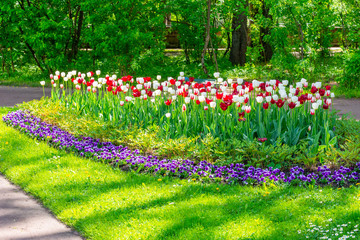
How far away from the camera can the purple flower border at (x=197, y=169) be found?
4941 millimetres

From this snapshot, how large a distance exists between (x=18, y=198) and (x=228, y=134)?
2.70 meters

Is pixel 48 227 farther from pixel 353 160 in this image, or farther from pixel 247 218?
pixel 353 160

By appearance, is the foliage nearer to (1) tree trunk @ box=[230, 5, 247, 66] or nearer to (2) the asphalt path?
(2) the asphalt path

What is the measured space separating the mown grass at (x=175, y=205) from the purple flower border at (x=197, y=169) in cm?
18

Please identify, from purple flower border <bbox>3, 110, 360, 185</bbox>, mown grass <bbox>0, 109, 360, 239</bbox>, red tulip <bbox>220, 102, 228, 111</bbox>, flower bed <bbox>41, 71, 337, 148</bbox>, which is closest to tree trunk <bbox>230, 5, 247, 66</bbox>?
flower bed <bbox>41, 71, 337, 148</bbox>

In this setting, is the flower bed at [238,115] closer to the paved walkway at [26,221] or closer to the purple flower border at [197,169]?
the purple flower border at [197,169]

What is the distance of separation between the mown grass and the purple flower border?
0.18 metres

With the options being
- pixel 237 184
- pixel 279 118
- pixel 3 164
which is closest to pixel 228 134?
pixel 279 118

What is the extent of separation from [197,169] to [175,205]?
90 centimetres

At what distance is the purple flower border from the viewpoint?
16.2 ft

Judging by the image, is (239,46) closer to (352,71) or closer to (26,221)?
(352,71)

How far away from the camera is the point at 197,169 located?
5305 millimetres

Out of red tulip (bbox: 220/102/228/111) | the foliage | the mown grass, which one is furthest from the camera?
the foliage

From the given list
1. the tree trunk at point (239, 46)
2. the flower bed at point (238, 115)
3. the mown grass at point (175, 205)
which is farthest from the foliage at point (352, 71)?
the mown grass at point (175, 205)
